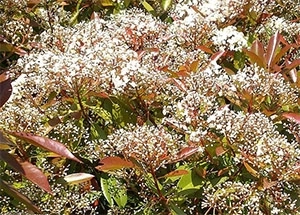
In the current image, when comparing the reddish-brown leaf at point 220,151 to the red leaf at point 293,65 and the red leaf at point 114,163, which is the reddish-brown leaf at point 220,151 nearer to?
the red leaf at point 114,163

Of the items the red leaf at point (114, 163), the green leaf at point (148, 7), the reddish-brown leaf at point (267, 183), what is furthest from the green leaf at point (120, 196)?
the green leaf at point (148, 7)

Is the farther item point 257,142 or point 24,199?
point 257,142

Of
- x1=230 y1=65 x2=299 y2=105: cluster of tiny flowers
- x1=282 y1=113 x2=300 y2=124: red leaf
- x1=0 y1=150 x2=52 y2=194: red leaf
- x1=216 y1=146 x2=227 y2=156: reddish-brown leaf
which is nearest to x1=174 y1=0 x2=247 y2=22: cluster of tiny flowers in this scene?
x1=230 y1=65 x2=299 y2=105: cluster of tiny flowers

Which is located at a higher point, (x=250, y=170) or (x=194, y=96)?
(x=194, y=96)

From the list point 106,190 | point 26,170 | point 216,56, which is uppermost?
point 216,56

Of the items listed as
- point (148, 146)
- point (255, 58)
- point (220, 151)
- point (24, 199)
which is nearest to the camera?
point (24, 199)

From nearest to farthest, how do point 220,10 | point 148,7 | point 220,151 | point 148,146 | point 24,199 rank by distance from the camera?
point 24,199 → point 148,146 → point 220,151 → point 220,10 → point 148,7

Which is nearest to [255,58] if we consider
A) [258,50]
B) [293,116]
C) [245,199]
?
[258,50]

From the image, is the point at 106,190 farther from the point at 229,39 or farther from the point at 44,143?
the point at 229,39
